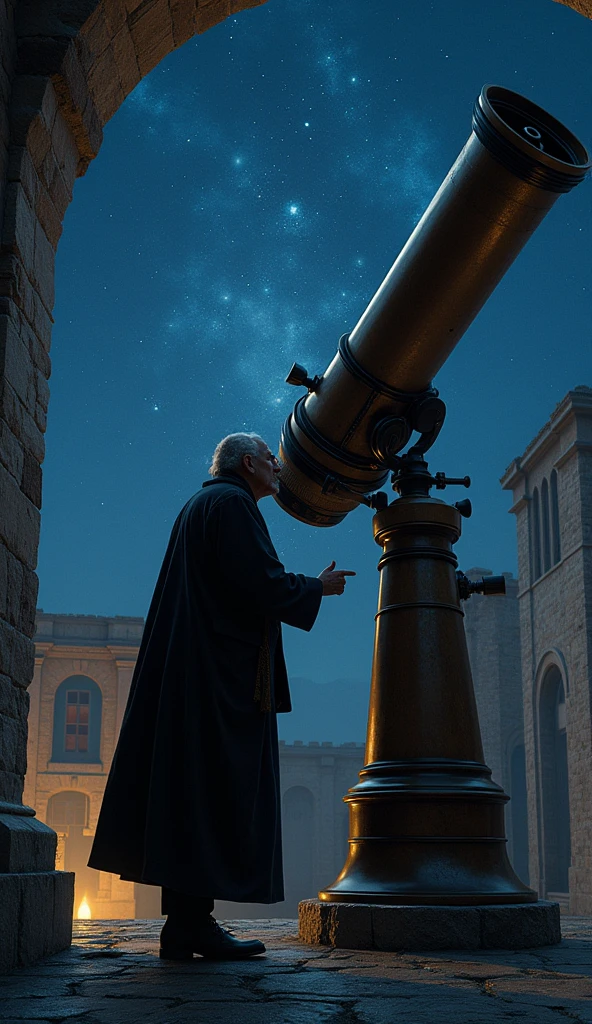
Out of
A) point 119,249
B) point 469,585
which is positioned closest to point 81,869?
point 469,585

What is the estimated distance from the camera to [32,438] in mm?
4066

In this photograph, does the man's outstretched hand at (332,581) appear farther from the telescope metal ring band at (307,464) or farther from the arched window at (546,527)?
the arched window at (546,527)

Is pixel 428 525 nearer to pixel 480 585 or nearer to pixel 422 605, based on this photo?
pixel 422 605

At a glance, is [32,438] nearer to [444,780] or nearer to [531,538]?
[444,780]

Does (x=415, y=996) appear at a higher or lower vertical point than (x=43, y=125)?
lower

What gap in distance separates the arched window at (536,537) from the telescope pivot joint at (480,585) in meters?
17.8

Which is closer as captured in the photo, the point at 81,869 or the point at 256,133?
the point at 81,869

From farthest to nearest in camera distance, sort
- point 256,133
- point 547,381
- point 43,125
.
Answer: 1. point 547,381
2. point 256,133
3. point 43,125

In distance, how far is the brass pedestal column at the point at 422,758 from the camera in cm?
415

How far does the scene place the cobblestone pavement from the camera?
2.34 meters

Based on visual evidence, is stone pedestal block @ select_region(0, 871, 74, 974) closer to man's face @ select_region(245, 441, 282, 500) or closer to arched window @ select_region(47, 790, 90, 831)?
man's face @ select_region(245, 441, 282, 500)

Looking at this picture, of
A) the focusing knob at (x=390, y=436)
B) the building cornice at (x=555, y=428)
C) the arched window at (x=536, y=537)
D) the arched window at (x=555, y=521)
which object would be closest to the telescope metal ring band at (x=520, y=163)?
the focusing knob at (x=390, y=436)

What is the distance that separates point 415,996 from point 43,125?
351 centimetres

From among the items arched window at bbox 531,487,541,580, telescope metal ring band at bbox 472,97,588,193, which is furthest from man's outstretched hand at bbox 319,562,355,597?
arched window at bbox 531,487,541,580
